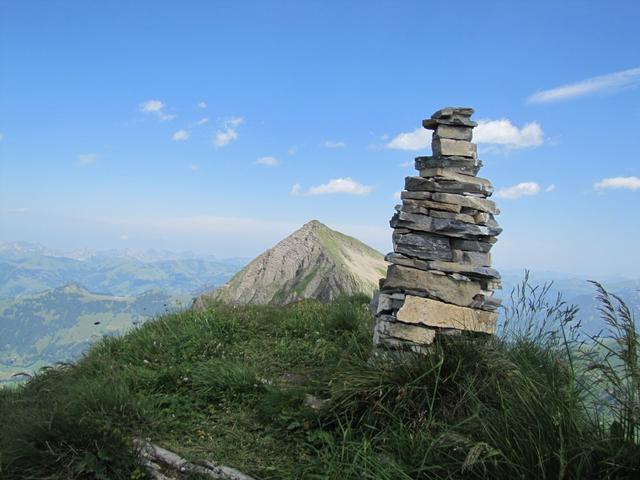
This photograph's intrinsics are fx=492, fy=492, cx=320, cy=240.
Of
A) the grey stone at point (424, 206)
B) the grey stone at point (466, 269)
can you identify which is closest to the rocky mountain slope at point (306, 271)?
the grey stone at point (424, 206)

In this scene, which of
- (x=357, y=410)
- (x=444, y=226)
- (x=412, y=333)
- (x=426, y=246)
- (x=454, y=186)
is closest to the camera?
(x=357, y=410)

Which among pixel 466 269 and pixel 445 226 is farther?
pixel 445 226

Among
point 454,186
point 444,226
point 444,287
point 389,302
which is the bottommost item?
point 389,302

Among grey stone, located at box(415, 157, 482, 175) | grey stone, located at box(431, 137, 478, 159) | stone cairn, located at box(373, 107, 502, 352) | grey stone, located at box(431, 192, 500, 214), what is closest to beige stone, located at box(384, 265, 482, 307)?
stone cairn, located at box(373, 107, 502, 352)

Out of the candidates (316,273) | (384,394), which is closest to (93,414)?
(384,394)

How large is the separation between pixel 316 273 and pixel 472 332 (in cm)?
2017

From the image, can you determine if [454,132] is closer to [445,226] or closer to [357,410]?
[445,226]

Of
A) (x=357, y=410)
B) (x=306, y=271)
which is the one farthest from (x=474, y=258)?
(x=306, y=271)

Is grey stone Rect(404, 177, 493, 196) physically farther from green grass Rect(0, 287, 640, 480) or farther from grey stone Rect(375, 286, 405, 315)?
green grass Rect(0, 287, 640, 480)

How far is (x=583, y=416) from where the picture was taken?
416 centimetres

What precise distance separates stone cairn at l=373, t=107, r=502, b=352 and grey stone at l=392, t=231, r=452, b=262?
0.01 meters

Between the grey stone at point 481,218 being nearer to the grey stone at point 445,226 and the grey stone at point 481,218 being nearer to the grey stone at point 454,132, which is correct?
the grey stone at point 445,226

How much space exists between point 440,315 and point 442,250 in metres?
1.01

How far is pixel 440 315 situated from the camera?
7.27 meters
